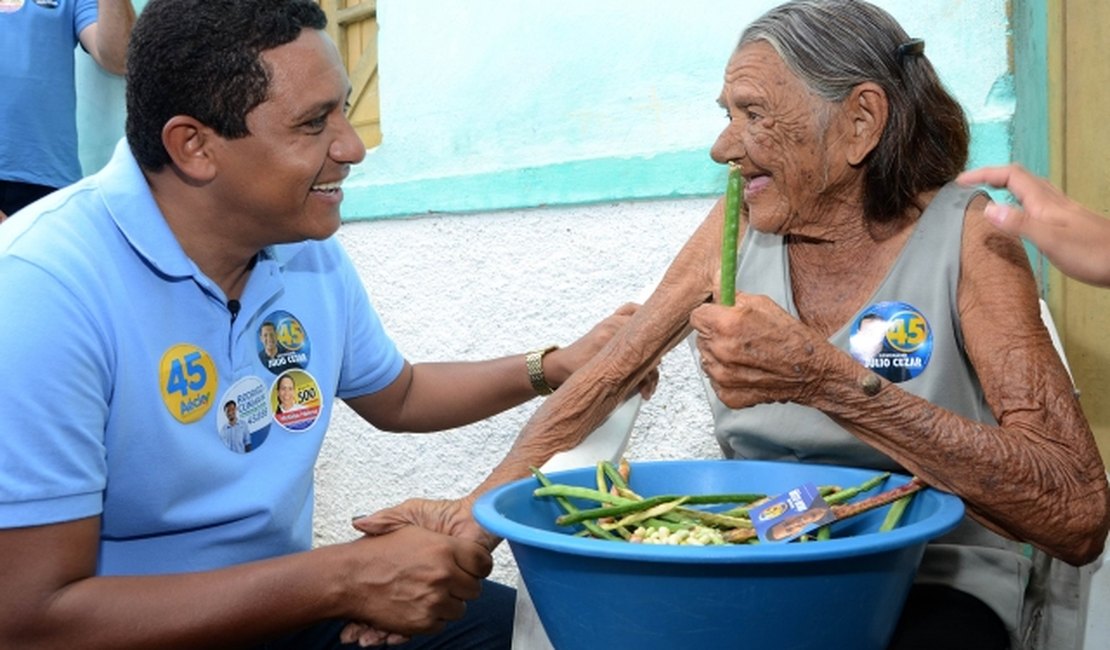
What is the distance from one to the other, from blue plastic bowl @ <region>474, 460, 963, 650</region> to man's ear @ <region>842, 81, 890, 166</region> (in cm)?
75

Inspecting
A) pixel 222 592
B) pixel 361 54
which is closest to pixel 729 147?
pixel 222 592

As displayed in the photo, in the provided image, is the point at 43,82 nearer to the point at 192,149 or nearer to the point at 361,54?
the point at 361,54

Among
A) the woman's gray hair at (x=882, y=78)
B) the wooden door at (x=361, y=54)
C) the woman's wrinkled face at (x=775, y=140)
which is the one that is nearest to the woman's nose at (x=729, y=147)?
the woman's wrinkled face at (x=775, y=140)

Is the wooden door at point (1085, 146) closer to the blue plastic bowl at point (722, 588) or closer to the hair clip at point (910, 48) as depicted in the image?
the hair clip at point (910, 48)

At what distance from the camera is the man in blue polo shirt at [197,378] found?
196 cm

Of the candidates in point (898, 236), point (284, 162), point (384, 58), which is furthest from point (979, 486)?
point (384, 58)

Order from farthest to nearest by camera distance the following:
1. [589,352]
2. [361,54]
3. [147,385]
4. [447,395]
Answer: [361,54], [447,395], [589,352], [147,385]

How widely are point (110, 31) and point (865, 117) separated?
3.24m

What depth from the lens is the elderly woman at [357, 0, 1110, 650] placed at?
1797 millimetres

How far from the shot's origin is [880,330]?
2080 mm

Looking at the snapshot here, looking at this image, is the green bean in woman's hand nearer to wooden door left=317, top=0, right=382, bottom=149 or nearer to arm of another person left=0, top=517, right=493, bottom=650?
arm of another person left=0, top=517, right=493, bottom=650

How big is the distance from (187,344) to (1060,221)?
1.53 metres

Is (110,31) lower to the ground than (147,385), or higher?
higher

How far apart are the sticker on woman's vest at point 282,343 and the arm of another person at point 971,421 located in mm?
983
